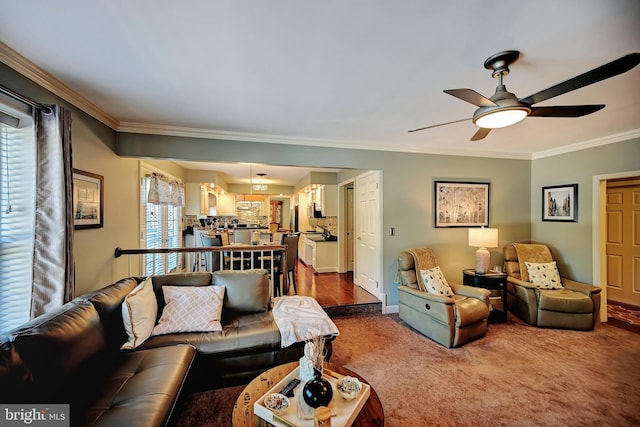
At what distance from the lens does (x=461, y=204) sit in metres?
4.22

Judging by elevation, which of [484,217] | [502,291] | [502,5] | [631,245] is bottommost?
[502,291]

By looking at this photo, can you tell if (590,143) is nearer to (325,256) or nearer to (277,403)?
(325,256)

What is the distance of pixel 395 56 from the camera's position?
1739mm

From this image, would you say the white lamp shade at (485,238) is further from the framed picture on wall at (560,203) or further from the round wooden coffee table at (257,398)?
the round wooden coffee table at (257,398)

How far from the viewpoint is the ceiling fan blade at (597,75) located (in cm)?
124

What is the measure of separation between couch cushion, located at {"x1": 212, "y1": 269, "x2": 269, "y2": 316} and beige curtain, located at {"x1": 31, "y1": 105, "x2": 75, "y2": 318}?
1161 millimetres

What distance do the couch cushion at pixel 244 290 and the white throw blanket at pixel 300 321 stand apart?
18 cm

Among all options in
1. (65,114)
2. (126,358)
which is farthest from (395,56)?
(126,358)

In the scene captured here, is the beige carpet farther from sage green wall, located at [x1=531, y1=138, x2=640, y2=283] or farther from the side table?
sage green wall, located at [x1=531, y1=138, x2=640, y2=283]

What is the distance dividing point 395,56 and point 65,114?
2487 mm

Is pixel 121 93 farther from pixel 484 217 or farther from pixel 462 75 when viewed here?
pixel 484 217

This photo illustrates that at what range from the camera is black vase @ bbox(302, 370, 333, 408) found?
1.31 metres

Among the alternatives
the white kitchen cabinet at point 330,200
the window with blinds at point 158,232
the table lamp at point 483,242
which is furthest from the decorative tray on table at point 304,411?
the white kitchen cabinet at point 330,200

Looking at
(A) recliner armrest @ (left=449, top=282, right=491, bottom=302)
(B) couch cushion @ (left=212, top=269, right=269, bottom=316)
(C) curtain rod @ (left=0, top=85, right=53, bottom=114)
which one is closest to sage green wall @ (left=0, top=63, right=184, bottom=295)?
(C) curtain rod @ (left=0, top=85, right=53, bottom=114)
